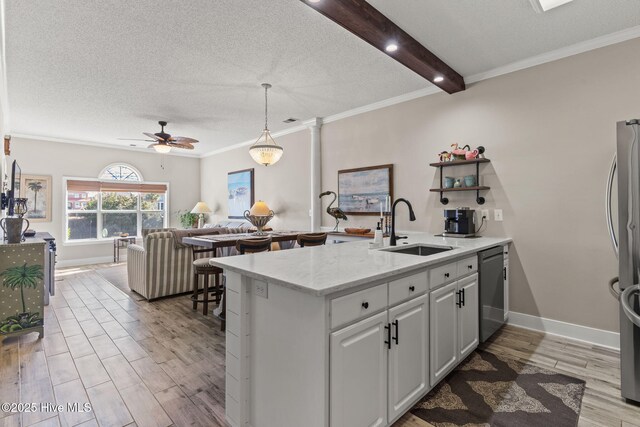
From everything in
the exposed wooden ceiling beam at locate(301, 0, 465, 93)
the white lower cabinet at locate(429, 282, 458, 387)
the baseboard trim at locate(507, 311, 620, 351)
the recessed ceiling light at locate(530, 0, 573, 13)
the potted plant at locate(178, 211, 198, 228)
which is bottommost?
the baseboard trim at locate(507, 311, 620, 351)

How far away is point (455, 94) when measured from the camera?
144 inches

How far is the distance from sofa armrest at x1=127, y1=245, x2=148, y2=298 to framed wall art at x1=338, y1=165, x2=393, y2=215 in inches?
112

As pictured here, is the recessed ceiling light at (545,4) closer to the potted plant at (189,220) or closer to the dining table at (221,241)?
the dining table at (221,241)

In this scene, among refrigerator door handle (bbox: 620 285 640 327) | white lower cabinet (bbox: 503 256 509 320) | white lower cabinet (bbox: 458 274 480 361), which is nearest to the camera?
refrigerator door handle (bbox: 620 285 640 327)

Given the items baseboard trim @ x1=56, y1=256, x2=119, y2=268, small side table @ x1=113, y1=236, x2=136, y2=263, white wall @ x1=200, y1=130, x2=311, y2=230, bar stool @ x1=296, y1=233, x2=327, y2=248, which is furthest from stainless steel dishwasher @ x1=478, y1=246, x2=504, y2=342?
baseboard trim @ x1=56, y1=256, x2=119, y2=268

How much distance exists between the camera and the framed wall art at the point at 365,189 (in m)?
4.34

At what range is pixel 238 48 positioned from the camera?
2.91 metres

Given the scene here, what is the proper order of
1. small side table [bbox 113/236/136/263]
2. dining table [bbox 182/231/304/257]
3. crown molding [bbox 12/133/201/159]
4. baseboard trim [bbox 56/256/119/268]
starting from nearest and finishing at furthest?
dining table [bbox 182/231/304/257] < crown molding [bbox 12/133/201/159] < baseboard trim [bbox 56/256/119/268] < small side table [bbox 113/236/136/263]

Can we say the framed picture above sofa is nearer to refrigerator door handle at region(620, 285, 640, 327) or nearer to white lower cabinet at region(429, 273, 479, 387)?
white lower cabinet at region(429, 273, 479, 387)

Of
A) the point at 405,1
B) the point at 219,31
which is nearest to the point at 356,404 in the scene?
the point at 405,1

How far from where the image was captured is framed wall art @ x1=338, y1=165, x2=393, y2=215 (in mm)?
4340

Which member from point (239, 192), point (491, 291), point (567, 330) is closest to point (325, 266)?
point (491, 291)

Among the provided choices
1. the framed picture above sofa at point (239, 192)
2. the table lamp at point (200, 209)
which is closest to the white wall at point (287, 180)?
the framed picture above sofa at point (239, 192)

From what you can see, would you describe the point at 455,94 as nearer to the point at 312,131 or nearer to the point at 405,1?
the point at 405,1
